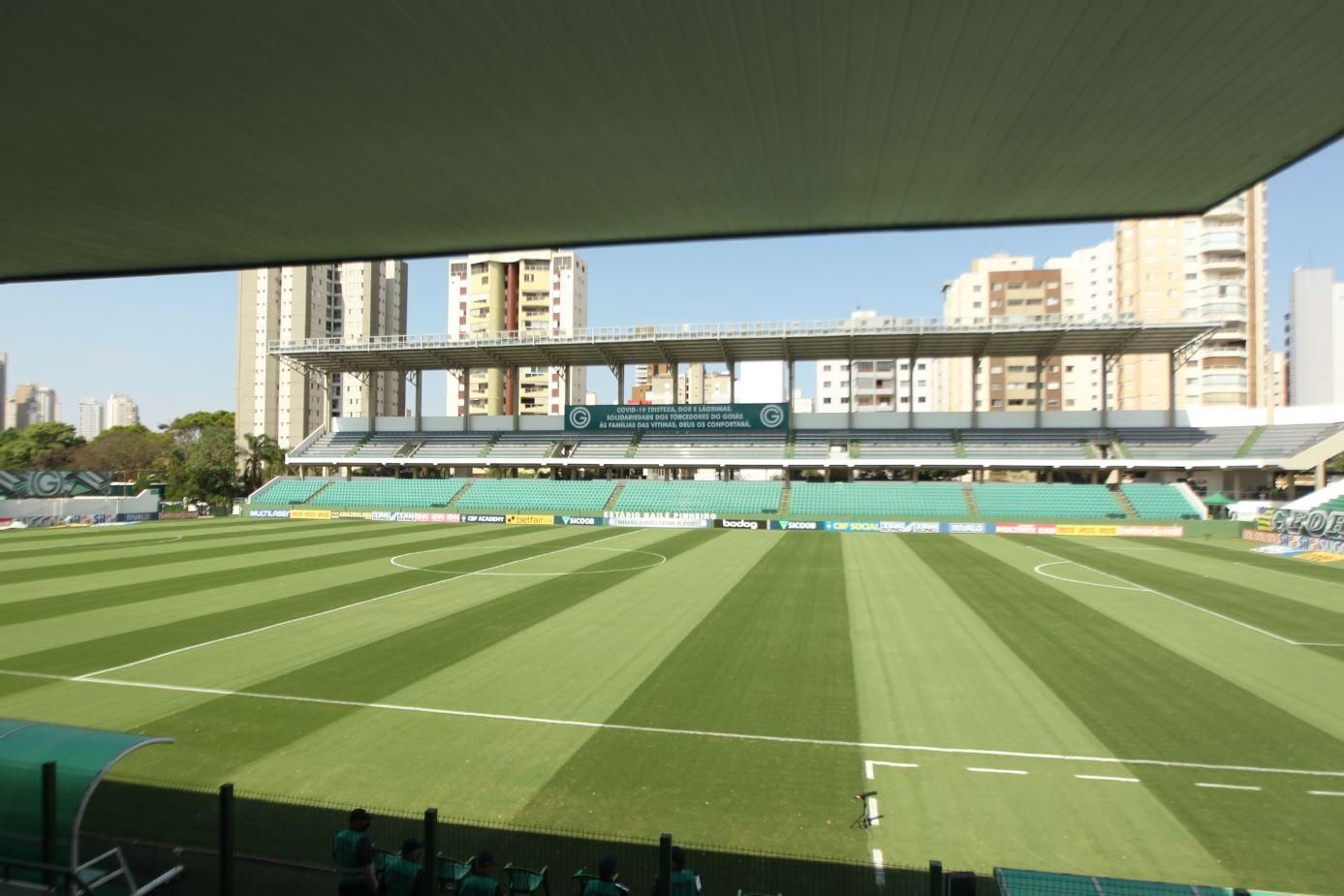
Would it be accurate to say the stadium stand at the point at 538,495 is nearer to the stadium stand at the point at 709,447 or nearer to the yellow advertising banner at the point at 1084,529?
the stadium stand at the point at 709,447

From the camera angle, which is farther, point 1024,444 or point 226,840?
point 1024,444

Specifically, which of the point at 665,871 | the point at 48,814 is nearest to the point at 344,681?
the point at 48,814

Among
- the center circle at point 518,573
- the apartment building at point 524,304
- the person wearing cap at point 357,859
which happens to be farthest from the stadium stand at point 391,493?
the apartment building at point 524,304

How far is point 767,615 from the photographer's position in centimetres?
1830

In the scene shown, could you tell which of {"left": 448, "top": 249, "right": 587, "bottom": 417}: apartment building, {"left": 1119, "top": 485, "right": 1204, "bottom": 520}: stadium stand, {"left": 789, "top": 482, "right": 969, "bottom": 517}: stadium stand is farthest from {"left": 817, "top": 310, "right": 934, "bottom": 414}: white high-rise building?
{"left": 1119, "top": 485, "right": 1204, "bottom": 520}: stadium stand

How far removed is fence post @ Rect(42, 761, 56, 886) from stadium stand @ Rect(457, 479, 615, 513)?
43.1 metres

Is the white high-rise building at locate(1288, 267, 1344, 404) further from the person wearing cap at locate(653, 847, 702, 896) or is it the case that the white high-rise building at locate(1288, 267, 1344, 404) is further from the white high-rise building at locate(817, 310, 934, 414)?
the person wearing cap at locate(653, 847, 702, 896)

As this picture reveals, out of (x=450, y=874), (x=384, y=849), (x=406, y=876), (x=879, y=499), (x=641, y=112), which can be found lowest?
(x=384, y=849)

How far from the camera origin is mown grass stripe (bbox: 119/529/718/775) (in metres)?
9.77

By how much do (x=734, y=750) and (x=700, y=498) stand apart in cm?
4026

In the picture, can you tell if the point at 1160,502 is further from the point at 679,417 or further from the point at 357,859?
the point at 357,859

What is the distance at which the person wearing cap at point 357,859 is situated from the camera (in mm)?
5043

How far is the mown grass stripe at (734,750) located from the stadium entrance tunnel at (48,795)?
4005 millimetres

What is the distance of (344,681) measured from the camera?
40.9 feet
